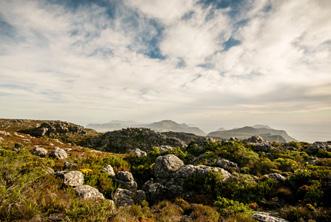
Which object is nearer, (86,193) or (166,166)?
(86,193)

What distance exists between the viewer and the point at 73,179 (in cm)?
1474

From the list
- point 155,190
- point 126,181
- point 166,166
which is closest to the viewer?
point 155,190

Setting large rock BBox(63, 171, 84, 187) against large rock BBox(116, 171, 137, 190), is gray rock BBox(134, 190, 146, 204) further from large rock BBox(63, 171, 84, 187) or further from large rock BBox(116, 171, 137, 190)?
large rock BBox(63, 171, 84, 187)

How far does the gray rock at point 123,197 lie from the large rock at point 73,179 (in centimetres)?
234

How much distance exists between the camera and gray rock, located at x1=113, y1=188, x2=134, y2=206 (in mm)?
13899

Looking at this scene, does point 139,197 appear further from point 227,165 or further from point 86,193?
point 227,165

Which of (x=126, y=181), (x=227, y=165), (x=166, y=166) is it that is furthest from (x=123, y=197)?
(x=227, y=165)

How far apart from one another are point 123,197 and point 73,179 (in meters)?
3.31

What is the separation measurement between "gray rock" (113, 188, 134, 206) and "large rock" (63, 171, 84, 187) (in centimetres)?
234

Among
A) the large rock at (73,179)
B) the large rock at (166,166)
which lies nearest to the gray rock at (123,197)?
the large rock at (73,179)

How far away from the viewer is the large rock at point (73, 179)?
1419cm

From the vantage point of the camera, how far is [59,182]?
13.9 m

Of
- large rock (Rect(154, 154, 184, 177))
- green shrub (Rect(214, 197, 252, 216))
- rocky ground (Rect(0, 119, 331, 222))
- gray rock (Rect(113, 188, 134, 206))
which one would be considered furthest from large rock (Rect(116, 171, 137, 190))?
green shrub (Rect(214, 197, 252, 216))

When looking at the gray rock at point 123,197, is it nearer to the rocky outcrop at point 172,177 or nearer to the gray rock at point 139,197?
the gray rock at point 139,197
